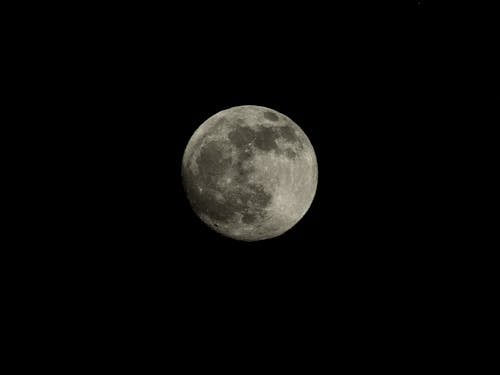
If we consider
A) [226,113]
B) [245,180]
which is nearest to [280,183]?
[245,180]

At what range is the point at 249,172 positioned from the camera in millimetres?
3842

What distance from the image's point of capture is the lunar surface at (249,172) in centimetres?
388

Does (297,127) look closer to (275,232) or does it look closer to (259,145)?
Answer: (259,145)

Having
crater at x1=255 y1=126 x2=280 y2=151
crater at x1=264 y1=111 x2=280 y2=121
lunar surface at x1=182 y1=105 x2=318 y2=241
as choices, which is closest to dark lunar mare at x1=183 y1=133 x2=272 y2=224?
lunar surface at x1=182 y1=105 x2=318 y2=241

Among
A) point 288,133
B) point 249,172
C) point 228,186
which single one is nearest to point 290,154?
point 288,133

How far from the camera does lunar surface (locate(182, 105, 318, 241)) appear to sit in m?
3.88

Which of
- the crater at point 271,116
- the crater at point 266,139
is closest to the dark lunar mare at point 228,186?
the crater at point 266,139

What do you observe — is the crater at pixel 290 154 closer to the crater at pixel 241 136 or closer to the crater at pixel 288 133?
the crater at pixel 288 133

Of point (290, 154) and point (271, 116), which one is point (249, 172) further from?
point (271, 116)

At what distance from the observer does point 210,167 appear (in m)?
3.96

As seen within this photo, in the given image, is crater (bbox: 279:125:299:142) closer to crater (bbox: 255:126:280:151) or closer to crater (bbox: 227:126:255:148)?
crater (bbox: 255:126:280:151)

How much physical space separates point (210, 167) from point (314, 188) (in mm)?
1418

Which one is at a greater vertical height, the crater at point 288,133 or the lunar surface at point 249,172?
the crater at point 288,133

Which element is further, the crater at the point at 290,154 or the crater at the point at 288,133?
the crater at the point at 288,133
